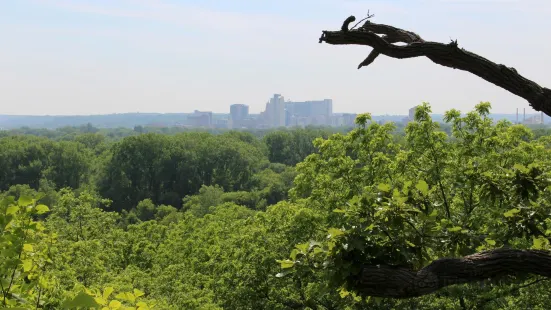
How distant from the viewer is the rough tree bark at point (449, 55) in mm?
3641

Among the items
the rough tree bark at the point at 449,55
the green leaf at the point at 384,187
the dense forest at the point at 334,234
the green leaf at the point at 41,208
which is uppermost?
the rough tree bark at the point at 449,55

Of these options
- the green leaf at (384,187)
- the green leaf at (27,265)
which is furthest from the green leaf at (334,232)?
the green leaf at (27,265)

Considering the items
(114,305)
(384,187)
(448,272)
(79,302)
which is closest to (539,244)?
(448,272)

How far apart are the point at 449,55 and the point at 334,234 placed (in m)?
1.41

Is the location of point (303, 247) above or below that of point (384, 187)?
below

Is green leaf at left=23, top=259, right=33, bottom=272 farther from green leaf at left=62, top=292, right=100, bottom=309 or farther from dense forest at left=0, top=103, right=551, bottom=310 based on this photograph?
green leaf at left=62, top=292, right=100, bottom=309

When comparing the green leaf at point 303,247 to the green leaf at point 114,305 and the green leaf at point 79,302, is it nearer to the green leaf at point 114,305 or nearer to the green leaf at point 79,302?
the green leaf at point 114,305

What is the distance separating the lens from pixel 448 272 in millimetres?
3615

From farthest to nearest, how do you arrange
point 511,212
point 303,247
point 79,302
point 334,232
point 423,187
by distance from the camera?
1. point 511,212
2. point 423,187
3. point 303,247
4. point 334,232
5. point 79,302

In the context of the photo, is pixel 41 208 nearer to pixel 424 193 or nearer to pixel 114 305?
pixel 114 305

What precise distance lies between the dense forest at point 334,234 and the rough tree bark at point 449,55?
0.89m

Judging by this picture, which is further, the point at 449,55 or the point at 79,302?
the point at 449,55

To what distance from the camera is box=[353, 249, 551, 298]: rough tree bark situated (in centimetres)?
355

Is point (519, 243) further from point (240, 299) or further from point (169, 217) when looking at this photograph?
point (169, 217)
